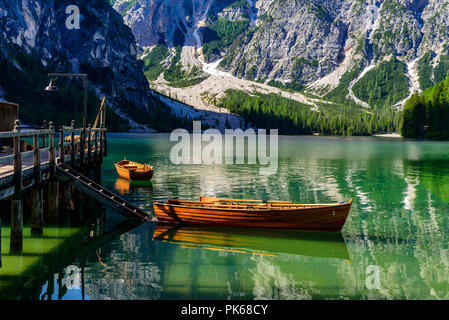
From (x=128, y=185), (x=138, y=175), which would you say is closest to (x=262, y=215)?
(x=128, y=185)

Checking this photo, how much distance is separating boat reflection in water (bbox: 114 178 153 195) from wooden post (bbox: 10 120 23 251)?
1896 centimetres

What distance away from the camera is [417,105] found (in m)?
174

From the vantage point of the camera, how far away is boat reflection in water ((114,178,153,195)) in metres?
40.2

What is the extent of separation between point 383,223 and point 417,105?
165m

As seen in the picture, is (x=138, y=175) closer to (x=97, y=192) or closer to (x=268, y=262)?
(x=97, y=192)

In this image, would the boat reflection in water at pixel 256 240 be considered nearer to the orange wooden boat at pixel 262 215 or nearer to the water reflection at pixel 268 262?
the water reflection at pixel 268 262

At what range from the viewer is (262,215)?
81.3 feet

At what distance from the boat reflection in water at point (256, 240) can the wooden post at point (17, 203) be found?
6.93m

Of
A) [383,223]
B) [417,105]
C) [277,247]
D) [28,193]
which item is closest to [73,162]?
[28,193]

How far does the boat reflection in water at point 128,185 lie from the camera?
40.2 m

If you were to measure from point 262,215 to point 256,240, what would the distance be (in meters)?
1.83

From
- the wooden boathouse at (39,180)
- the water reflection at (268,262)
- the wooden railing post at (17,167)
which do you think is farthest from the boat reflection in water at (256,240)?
the wooden railing post at (17,167)

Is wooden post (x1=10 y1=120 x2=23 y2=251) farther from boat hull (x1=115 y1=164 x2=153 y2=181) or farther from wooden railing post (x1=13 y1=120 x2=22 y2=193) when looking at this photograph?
boat hull (x1=115 y1=164 x2=153 y2=181)

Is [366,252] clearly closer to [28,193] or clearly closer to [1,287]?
[1,287]
